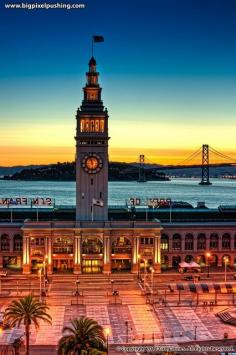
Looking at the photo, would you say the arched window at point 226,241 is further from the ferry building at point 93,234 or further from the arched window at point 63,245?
the arched window at point 63,245

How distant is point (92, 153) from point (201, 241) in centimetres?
2153

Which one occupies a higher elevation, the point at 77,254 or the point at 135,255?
the point at 77,254

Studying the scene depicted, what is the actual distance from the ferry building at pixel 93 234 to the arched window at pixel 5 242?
5.8 inches

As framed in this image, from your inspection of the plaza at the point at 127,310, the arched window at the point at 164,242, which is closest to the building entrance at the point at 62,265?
the plaza at the point at 127,310

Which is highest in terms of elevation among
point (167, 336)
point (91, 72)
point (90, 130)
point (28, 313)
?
point (91, 72)

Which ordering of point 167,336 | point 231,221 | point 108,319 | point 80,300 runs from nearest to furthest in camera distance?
point 167,336, point 108,319, point 80,300, point 231,221

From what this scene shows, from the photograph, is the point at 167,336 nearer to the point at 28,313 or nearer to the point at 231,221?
the point at 28,313

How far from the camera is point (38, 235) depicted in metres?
87.7

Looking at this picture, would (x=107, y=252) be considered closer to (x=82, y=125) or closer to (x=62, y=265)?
(x=62, y=265)

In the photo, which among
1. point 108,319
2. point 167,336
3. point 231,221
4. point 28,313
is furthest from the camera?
point 231,221

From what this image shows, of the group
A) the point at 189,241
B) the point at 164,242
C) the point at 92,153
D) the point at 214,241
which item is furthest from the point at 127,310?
the point at 214,241

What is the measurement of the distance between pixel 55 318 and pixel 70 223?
2337cm

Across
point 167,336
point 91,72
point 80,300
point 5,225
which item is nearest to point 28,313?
point 167,336

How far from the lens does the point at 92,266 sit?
87812 mm
